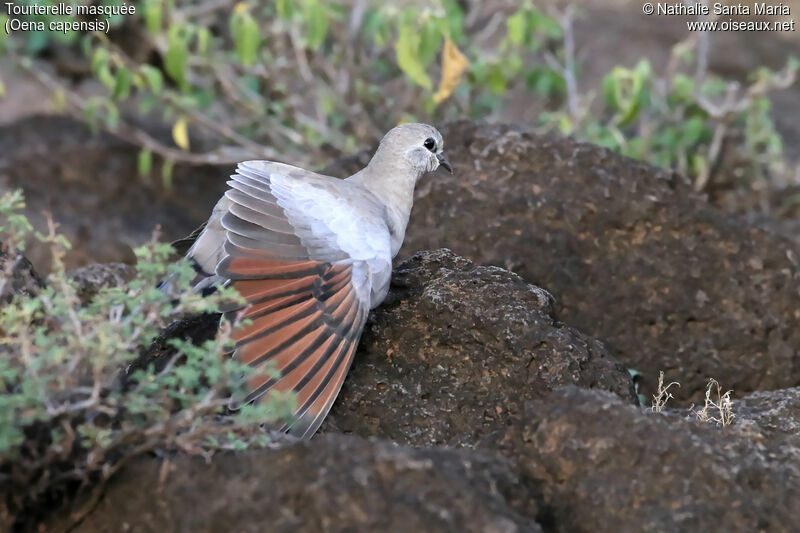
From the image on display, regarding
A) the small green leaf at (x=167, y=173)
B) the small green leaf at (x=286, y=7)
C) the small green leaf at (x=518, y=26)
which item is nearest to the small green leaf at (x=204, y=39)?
the small green leaf at (x=286, y=7)

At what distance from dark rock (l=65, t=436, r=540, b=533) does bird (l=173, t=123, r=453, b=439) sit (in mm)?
867

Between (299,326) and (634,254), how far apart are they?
2.11 meters

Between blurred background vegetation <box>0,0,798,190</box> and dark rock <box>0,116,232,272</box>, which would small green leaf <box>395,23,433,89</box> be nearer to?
blurred background vegetation <box>0,0,798,190</box>

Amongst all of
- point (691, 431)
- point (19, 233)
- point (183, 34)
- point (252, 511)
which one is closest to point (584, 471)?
point (691, 431)

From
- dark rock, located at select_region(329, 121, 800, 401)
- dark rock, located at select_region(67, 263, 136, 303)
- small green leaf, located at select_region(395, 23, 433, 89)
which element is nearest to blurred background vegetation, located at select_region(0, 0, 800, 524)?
small green leaf, located at select_region(395, 23, 433, 89)

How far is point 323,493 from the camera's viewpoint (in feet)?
9.93

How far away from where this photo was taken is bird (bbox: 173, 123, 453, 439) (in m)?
4.19

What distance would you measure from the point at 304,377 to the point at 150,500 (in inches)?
43.6

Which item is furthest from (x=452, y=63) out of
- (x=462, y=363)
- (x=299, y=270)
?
(x=462, y=363)

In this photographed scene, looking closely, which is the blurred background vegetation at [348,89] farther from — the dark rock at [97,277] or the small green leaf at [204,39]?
the dark rock at [97,277]

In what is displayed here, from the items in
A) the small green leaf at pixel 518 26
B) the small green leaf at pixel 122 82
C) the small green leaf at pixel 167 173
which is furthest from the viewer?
the small green leaf at pixel 167 173

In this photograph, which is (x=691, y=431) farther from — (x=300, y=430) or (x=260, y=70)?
(x=260, y=70)

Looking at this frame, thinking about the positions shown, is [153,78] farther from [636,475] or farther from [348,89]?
[636,475]

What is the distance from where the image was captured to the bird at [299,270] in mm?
4191
